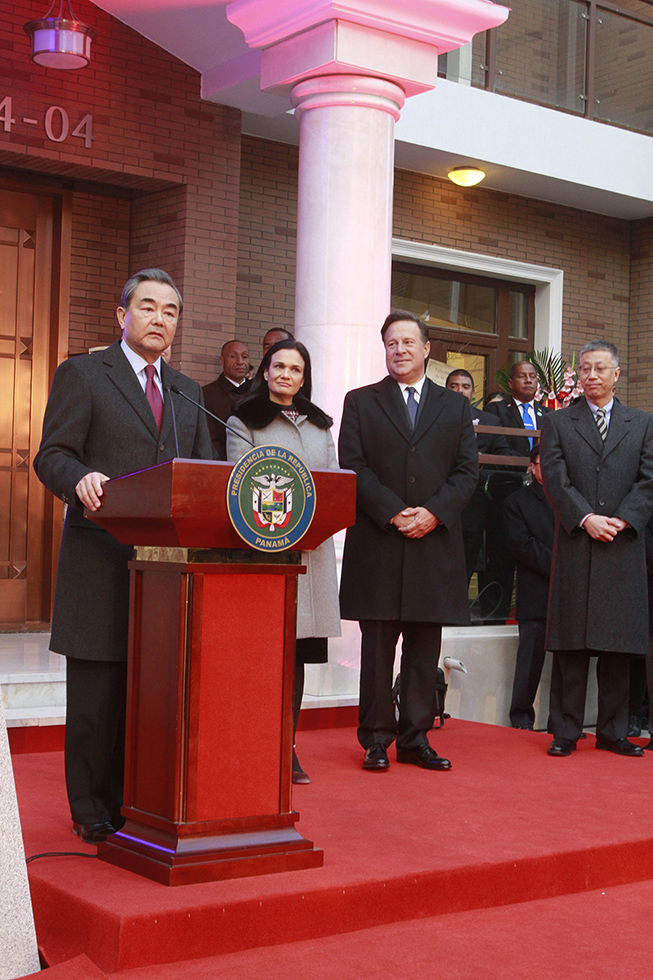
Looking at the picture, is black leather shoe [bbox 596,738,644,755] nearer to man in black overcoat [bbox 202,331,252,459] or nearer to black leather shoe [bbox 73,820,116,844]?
black leather shoe [bbox 73,820,116,844]

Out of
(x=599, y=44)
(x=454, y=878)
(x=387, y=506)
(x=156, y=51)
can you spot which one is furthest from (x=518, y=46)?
(x=454, y=878)

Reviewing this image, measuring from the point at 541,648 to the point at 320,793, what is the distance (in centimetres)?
328

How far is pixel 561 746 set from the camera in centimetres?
530

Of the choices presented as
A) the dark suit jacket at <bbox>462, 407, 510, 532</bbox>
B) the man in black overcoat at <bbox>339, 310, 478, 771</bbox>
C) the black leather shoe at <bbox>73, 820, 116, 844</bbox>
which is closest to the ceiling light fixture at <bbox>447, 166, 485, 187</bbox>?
the dark suit jacket at <bbox>462, 407, 510, 532</bbox>

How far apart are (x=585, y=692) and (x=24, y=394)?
4684mm

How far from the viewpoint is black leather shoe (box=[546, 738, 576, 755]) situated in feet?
17.3

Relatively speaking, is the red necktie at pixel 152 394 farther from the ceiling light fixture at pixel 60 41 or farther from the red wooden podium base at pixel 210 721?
the ceiling light fixture at pixel 60 41

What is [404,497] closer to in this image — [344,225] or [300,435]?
[300,435]

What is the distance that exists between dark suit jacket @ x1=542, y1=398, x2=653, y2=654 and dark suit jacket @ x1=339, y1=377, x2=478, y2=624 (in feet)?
2.38

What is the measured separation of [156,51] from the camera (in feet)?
27.1

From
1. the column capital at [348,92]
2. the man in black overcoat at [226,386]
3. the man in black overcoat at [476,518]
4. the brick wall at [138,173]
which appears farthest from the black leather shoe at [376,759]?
the brick wall at [138,173]

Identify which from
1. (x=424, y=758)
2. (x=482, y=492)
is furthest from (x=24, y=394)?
(x=424, y=758)

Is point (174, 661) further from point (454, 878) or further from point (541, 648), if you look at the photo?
point (541, 648)

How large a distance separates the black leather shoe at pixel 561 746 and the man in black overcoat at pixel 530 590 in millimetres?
1831
